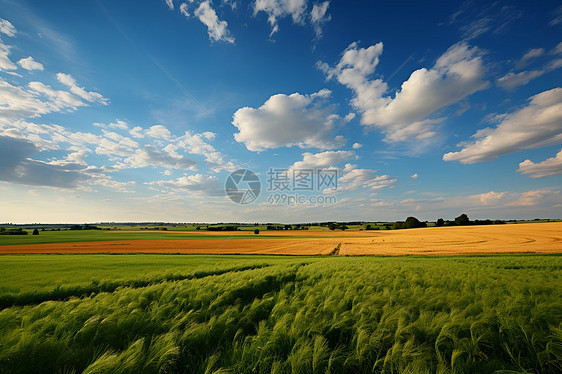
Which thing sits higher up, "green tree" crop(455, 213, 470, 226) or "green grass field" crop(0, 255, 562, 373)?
"green tree" crop(455, 213, 470, 226)

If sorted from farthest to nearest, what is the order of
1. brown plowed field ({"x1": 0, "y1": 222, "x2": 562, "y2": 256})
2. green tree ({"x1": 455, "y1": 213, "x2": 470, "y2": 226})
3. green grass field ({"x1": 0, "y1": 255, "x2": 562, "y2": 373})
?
1. green tree ({"x1": 455, "y1": 213, "x2": 470, "y2": 226})
2. brown plowed field ({"x1": 0, "y1": 222, "x2": 562, "y2": 256})
3. green grass field ({"x1": 0, "y1": 255, "x2": 562, "y2": 373})

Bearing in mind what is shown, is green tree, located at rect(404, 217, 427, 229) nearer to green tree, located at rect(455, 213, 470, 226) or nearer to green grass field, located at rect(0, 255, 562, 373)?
green tree, located at rect(455, 213, 470, 226)

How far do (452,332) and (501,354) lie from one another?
73cm

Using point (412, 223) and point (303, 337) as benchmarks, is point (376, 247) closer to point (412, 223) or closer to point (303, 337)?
point (303, 337)

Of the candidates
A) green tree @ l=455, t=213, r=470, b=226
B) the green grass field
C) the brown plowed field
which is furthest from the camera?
green tree @ l=455, t=213, r=470, b=226

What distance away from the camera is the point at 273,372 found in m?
2.92

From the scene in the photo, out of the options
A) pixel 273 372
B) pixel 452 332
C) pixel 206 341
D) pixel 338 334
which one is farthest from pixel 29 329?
pixel 452 332

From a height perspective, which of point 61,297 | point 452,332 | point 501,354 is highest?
point 452,332

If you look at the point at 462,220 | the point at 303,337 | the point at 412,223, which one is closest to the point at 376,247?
the point at 303,337

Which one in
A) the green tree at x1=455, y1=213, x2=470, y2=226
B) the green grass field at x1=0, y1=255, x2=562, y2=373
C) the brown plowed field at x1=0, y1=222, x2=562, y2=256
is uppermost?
the green tree at x1=455, y1=213, x2=470, y2=226

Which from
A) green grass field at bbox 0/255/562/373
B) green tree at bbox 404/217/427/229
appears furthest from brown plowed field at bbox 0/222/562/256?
green tree at bbox 404/217/427/229

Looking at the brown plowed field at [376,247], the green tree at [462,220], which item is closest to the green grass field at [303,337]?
the brown plowed field at [376,247]

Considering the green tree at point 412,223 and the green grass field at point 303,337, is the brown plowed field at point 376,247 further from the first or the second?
the green tree at point 412,223

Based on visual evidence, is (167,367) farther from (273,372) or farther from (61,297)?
(61,297)
